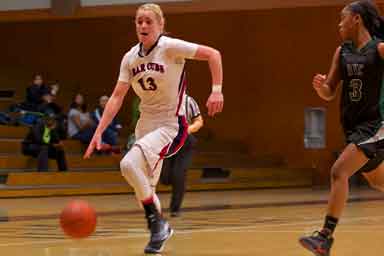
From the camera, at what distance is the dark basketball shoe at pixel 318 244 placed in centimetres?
774

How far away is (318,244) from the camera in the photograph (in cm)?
777

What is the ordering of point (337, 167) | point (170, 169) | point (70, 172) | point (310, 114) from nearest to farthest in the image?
point (337, 167) < point (170, 169) < point (70, 172) < point (310, 114)

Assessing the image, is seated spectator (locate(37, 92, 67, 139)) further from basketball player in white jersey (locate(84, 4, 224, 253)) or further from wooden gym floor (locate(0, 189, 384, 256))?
basketball player in white jersey (locate(84, 4, 224, 253))

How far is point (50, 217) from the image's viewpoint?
14531mm

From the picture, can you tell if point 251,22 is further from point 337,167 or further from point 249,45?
point 337,167

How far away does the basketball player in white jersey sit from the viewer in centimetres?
861

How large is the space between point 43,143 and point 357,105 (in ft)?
47.2

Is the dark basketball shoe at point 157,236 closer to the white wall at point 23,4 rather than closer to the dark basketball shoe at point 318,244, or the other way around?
the dark basketball shoe at point 318,244

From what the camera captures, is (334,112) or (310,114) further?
(334,112)

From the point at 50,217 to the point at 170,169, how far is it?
2168 mm

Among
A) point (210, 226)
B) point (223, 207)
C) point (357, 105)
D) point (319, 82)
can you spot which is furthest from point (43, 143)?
point (357, 105)

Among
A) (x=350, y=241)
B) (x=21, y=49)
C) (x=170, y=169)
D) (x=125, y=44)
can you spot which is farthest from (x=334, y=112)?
(x=350, y=241)

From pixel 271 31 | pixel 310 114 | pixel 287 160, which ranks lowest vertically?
pixel 287 160

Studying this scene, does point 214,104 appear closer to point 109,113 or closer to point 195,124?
point 109,113
